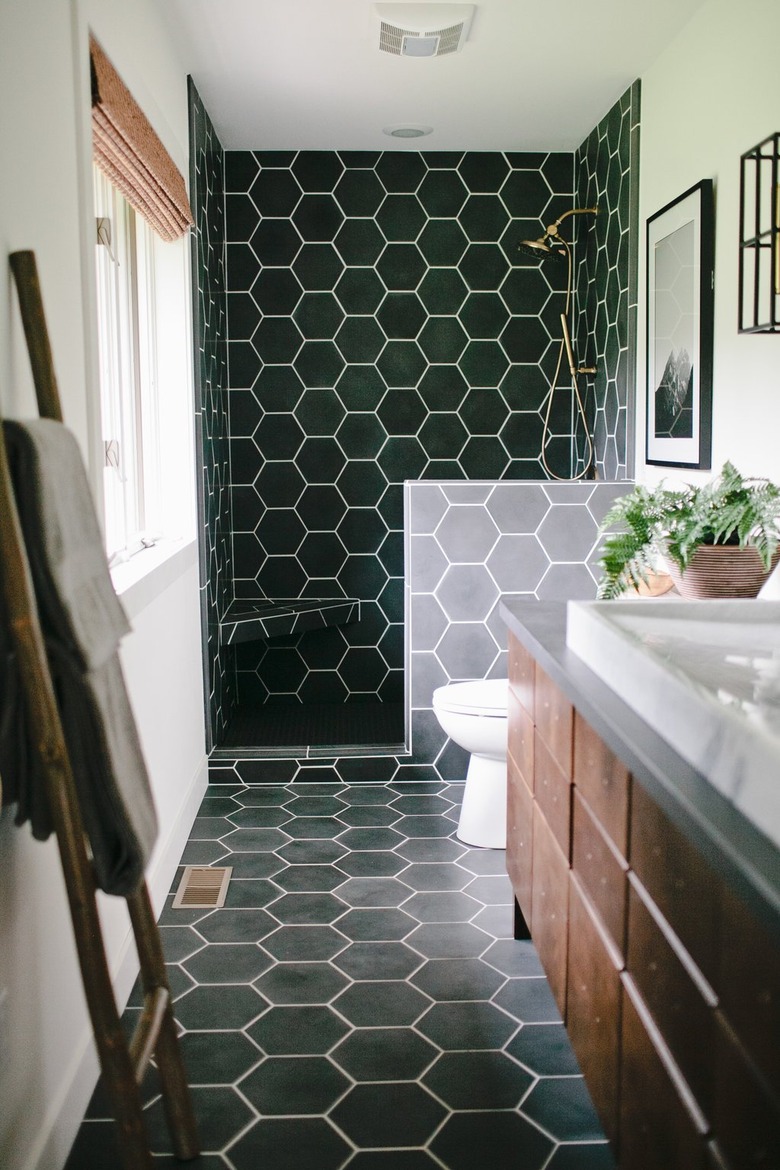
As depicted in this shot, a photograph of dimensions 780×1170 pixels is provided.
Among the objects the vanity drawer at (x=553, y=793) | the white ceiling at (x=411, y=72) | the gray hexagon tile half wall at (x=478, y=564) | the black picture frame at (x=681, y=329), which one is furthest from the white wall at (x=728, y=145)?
the vanity drawer at (x=553, y=793)

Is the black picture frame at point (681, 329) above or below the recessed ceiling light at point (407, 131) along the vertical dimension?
below

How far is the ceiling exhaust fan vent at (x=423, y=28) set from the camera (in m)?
3.07

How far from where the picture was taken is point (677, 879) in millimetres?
1216

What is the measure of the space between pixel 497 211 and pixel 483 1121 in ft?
12.3

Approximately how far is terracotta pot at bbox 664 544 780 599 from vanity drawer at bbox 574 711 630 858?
572mm

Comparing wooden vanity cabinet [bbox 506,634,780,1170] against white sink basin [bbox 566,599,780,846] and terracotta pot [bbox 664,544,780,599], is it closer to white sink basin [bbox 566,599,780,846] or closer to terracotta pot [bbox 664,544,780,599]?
white sink basin [bbox 566,599,780,846]

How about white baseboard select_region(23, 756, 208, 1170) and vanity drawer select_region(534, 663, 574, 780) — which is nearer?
white baseboard select_region(23, 756, 208, 1170)

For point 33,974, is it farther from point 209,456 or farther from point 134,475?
point 209,456

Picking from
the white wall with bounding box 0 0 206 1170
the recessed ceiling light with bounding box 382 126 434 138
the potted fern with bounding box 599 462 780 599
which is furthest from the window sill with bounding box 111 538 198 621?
the recessed ceiling light with bounding box 382 126 434 138

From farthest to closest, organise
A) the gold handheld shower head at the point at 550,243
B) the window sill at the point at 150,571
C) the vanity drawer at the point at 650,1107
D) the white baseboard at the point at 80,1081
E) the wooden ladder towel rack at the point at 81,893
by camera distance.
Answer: the gold handheld shower head at the point at 550,243
the window sill at the point at 150,571
the white baseboard at the point at 80,1081
the wooden ladder towel rack at the point at 81,893
the vanity drawer at the point at 650,1107

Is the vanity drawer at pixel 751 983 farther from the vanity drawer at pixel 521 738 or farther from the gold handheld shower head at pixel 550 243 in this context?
the gold handheld shower head at pixel 550 243

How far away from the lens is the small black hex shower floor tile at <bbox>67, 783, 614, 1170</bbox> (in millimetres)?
1826

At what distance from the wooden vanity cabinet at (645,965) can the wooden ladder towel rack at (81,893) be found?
2.19 feet

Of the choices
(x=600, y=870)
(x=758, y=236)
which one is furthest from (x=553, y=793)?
(x=758, y=236)
